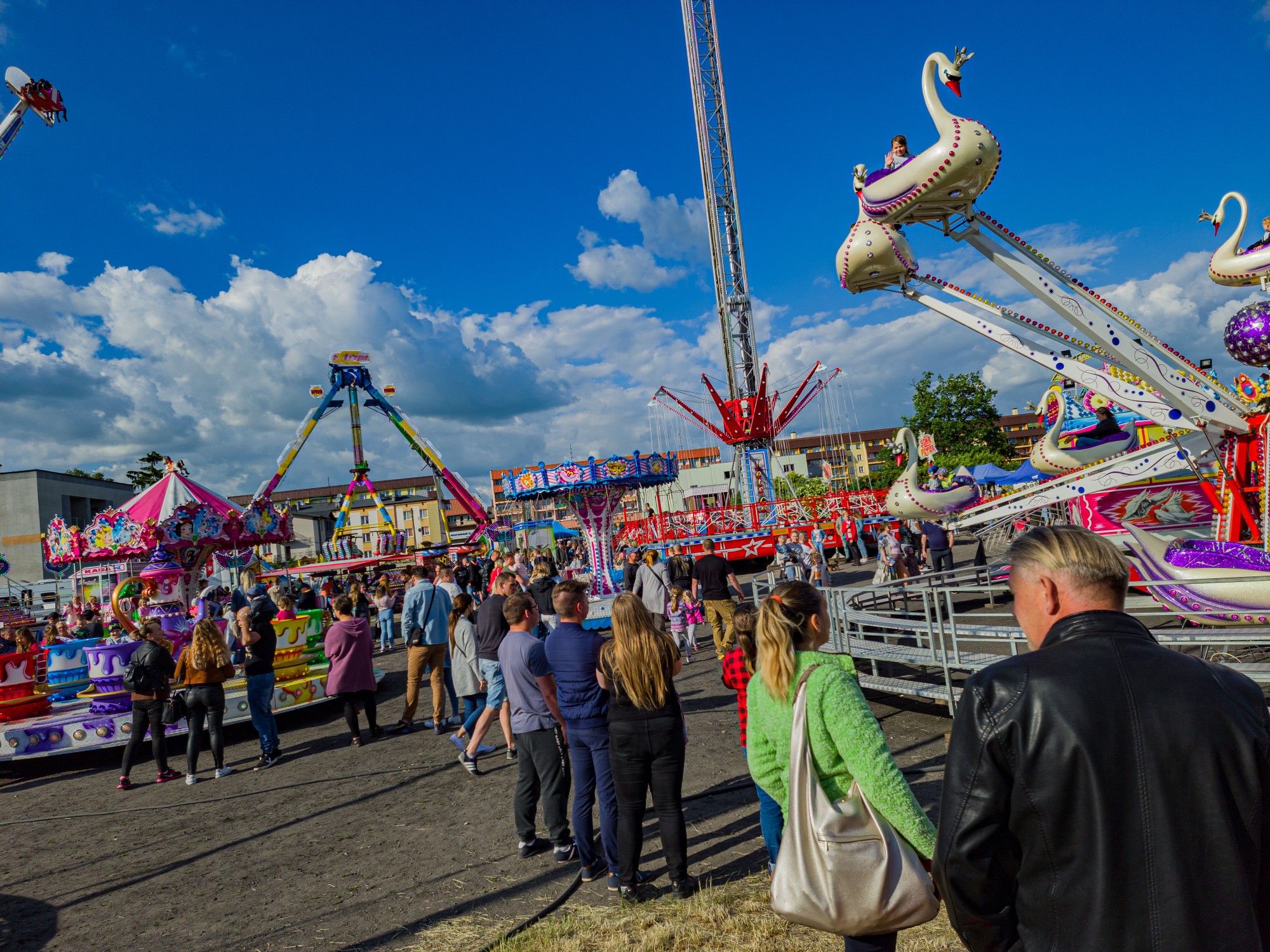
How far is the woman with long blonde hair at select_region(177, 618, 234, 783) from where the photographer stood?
282 inches

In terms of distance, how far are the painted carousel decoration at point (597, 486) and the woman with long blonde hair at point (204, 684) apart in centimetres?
1324

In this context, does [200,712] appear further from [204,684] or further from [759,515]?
[759,515]

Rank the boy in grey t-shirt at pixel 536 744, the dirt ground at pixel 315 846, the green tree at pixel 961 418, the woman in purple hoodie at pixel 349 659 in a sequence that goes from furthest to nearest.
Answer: the green tree at pixel 961 418
the woman in purple hoodie at pixel 349 659
the boy in grey t-shirt at pixel 536 744
the dirt ground at pixel 315 846

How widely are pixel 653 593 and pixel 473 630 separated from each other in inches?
134

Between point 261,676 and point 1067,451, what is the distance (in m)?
10.3

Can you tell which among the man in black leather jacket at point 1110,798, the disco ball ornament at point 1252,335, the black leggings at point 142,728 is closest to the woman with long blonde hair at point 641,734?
the man in black leather jacket at point 1110,798

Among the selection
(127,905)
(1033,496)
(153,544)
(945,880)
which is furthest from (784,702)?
(153,544)

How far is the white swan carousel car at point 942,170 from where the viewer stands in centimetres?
700

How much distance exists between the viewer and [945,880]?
162 cm

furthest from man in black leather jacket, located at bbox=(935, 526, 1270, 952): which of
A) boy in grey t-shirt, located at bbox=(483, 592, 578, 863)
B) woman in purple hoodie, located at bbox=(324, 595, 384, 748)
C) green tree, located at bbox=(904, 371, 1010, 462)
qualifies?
green tree, located at bbox=(904, 371, 1010, 462)

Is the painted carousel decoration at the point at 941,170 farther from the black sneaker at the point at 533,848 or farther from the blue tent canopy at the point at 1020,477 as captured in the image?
the blue tent canopy at the point at 1020,477

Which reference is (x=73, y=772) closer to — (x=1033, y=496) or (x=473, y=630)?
(x=473, y=630)

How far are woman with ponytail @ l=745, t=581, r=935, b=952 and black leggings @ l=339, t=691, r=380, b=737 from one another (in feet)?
20.5

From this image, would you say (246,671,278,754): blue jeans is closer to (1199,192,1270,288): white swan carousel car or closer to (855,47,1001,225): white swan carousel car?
(855,47,1001,225): white swan carousel car
